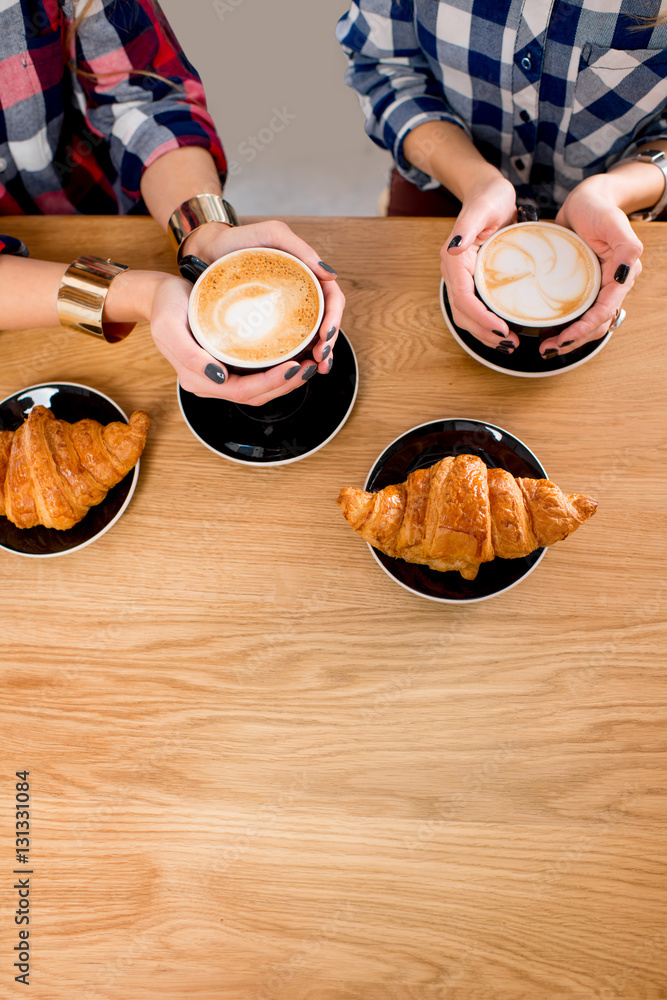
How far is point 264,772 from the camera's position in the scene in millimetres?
906

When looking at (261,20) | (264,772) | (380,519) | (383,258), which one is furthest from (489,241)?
(261,20)

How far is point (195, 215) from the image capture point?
1047 mm

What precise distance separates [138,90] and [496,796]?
4.53ft

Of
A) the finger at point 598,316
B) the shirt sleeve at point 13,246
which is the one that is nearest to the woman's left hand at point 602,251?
the finger at point 598,316

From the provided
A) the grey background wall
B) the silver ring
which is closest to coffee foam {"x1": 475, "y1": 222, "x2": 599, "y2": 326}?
the silver ring

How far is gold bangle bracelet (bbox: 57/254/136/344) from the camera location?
102cm

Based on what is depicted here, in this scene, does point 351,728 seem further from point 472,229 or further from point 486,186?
point 486,186

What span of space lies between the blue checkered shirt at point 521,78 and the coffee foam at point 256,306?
508 mm

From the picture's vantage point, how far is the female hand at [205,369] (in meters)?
0.84

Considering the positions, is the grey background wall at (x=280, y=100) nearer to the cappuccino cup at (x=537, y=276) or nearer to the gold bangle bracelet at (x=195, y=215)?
the gold bangle bracelet at (x=195, y=215)

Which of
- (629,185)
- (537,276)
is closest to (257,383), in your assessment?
(537,276)

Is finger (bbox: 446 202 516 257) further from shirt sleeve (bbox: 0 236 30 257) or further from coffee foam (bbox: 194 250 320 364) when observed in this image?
shirt sleeve (bbox: 0 236 30 257)

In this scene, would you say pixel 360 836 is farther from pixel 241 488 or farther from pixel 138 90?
pixel 138 90

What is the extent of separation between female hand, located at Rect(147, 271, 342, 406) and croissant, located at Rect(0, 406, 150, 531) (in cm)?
15
